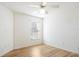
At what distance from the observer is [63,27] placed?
177cm

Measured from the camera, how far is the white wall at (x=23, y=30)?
1.74 m

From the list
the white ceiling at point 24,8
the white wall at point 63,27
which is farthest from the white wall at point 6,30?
the white wall at point 63,27


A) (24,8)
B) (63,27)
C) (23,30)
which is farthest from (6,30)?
(63,27)

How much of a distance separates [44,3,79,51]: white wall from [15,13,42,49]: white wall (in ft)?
0.73

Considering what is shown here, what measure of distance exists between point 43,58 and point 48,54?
5.6 inches

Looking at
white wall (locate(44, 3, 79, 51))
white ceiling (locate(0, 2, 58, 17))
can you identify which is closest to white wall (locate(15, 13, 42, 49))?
white ceiling (locate(0, 2, 58, 17))

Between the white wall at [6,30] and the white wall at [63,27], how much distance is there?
0.69 metres

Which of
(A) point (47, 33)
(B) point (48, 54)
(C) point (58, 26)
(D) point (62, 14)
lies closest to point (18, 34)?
(A) point (47, 33)

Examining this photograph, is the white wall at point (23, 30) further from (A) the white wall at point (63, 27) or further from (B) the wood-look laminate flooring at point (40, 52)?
(A) the white wall at point (63, 27)

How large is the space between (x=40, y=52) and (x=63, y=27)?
68 centimetres

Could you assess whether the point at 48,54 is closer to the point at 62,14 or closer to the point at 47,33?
the point at 47,33

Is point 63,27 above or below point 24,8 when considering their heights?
below

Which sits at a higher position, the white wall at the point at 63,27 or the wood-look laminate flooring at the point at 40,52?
the white wall at the point at 63,27

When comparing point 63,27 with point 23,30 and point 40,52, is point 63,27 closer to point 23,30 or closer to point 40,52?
point 40,52
